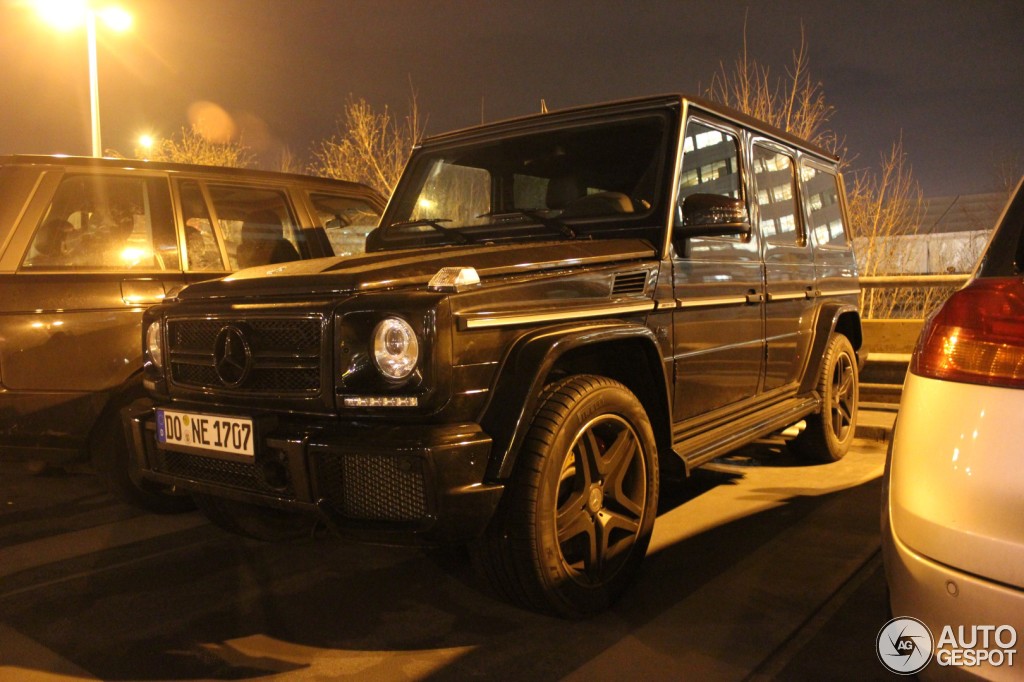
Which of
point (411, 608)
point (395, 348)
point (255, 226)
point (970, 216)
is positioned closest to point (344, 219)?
point (255, 226)

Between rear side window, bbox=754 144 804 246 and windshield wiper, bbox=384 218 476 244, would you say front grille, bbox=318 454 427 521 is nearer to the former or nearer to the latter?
windshield wiper, bbox=384 218 476 244

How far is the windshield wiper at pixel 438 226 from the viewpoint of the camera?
12.5 ft

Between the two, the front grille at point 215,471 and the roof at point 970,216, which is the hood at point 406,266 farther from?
the roof at point 970,216

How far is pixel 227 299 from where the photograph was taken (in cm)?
299

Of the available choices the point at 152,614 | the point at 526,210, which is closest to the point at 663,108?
the point at 526,210

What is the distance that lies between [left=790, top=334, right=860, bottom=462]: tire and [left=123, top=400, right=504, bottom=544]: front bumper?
10.6ft

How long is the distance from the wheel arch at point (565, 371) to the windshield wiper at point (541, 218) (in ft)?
1.97

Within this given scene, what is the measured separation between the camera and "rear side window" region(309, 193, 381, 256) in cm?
543

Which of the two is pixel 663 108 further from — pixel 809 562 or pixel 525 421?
pixel 809 562

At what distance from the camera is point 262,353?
2.78 meters

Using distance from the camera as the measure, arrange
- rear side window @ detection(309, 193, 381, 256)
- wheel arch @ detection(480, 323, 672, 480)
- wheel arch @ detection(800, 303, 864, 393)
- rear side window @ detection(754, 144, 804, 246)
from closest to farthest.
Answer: wheel arch @ detection(480, 323, 672, 480), rear side window @ detection(754, 144, 804, 246), wheel arch @ detection(800, 303, 864, 393), rear side window @ detection(309, 193, 381, 256)

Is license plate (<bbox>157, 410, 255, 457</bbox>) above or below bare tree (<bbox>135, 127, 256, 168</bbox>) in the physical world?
below

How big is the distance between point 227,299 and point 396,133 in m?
12.2

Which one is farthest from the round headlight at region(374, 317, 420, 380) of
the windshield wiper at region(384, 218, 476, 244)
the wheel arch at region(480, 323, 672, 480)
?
the windshield wiper at region(384, 218, 476, 244)
